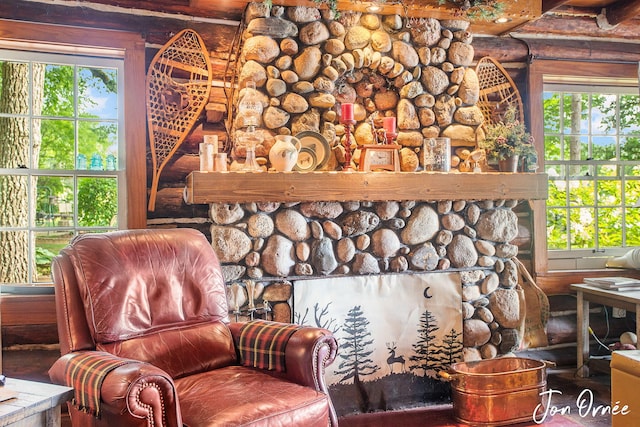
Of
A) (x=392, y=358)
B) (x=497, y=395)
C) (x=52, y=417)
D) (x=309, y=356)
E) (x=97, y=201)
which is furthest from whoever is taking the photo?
(x=97, y=201)

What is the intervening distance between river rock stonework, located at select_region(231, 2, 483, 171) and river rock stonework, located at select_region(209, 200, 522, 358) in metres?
0.34

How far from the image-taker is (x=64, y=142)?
3.69 meters

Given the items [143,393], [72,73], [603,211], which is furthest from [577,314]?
[72,73]

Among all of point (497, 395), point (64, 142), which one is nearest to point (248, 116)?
point (64, 142)

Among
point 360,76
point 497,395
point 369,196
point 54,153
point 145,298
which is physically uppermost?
point 360,76

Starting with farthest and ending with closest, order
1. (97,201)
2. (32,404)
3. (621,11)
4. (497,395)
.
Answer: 1. (621,11)
2. (97,201)
3. (497,395)
4. (32,404)

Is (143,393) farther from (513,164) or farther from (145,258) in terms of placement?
(513,164)

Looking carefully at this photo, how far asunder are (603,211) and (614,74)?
111cm

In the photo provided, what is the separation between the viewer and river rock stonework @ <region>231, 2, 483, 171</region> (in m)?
3.54

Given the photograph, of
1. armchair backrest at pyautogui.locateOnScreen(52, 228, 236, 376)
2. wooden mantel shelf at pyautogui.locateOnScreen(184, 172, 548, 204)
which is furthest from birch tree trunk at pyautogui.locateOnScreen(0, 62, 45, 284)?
armchair backrest at pyautogui.locateOnScreen(52, 228, 236, 376)

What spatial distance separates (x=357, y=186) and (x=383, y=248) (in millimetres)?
457

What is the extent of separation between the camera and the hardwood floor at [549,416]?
3.34m

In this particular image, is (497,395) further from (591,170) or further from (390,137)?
(591,170)

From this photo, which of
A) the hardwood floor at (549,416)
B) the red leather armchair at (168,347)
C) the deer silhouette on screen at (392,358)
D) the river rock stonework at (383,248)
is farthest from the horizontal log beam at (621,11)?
the red leather armchair at (168,347)
